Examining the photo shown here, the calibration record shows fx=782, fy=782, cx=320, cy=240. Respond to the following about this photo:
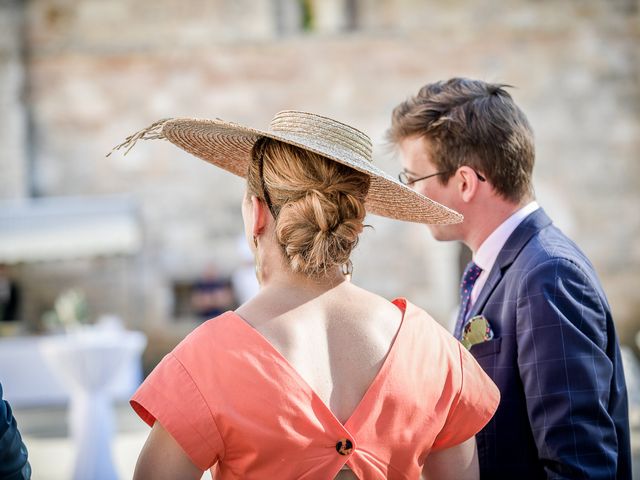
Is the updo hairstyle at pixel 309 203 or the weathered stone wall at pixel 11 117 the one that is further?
the weathered stone wall at pixel 11 117

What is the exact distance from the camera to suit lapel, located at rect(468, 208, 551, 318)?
2.13 meters

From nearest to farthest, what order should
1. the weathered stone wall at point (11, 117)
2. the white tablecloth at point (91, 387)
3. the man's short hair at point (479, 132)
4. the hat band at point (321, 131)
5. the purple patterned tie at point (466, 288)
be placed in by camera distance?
the hat band at point (321, 131) → the man's short hair at point (479, 132) → the purple patterned tie at point (466, 288) → the white tablecloth at point (91, 387) → the weathered stone wall at point (11, 117)

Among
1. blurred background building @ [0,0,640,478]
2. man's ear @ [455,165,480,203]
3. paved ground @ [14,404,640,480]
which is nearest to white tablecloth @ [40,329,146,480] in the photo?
paved ground @ [14,404,640,480]

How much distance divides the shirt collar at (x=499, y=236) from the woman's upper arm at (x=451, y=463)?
2.12 feet

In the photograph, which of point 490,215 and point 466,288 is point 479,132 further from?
point 466,288

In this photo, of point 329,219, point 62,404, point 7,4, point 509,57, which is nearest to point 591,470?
point 329,219

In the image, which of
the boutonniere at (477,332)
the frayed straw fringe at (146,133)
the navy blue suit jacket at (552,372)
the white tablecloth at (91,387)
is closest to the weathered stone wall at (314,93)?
the white tablecloth at (91,387)

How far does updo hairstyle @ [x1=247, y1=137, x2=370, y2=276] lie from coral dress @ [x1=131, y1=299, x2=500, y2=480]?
7.7 inches

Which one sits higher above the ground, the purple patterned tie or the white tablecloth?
the purple patterned tie

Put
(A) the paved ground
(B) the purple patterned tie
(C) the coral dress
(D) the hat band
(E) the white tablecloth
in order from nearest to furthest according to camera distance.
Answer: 1. (C) the coral dress
2. (D) the hat band
3. (B) the purple patterned tie
4. (E) the white tablecloth
5. (A) the paved ground

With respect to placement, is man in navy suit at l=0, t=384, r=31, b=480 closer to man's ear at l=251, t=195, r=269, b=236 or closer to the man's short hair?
man's ear at l=251, t=195, r=269, b=236

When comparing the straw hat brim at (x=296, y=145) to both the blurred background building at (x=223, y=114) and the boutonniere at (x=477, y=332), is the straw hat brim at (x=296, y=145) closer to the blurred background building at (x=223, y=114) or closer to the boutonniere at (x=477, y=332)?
the boutonniere at (x=477, y=332)

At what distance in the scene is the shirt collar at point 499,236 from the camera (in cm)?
221

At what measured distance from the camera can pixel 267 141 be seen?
1673mm
